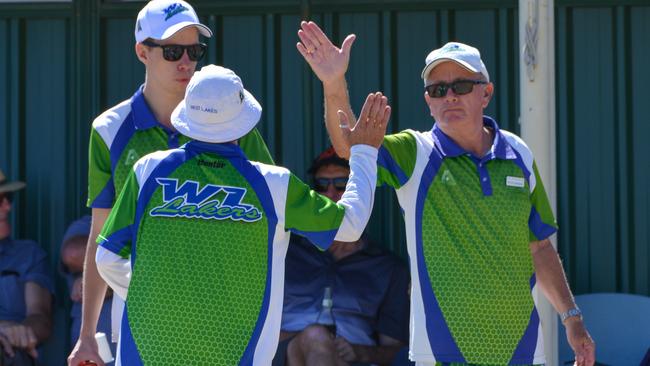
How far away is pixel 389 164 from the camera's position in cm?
493

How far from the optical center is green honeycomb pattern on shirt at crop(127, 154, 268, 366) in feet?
13.0

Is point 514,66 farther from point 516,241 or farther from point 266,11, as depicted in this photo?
point 516,241

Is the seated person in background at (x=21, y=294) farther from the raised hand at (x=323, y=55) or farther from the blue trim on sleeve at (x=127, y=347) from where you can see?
the blue trim on sleeve at (x=127, y=347)

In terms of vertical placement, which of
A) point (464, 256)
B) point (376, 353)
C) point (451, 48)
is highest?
point (451, 48)

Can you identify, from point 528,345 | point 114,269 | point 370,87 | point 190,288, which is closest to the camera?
point 190,288

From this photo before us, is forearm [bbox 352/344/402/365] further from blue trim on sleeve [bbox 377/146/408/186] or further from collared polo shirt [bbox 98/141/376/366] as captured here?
collared polo shirt [bbox 98/141/376/366]

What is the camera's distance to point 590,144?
7535mm

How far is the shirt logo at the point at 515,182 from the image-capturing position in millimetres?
5008

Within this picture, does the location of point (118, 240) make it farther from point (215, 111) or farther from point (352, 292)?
point (352, 292)

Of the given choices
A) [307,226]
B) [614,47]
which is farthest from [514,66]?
[307,226]

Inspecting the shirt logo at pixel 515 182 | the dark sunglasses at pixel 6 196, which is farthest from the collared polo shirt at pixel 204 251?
the dark sunglasses at pixel 6 196

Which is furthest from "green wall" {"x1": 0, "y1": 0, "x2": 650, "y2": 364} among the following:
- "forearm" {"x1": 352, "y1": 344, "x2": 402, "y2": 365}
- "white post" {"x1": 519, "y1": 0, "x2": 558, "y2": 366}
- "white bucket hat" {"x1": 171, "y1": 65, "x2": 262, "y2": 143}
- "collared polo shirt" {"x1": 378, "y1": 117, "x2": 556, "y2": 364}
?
"white bucket hat" {"x1": 171, "y1": 65, "x2": 262, "y2": 143}

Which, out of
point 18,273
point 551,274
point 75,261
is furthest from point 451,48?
point 18,273

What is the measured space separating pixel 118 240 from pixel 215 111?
0.47m
